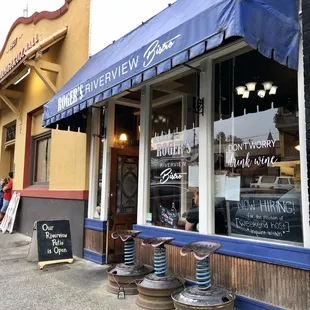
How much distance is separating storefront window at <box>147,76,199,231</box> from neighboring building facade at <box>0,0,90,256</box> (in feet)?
6.42

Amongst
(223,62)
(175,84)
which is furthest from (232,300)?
(175,84)

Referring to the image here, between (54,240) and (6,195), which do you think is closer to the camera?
(54,240)

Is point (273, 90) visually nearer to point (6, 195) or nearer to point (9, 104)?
point (9, 104)

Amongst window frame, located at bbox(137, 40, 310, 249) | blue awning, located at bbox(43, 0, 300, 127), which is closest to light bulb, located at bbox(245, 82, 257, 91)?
window frame, located at bbox(137, 40, 310, 249)

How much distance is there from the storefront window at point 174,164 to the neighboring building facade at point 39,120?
1956mm

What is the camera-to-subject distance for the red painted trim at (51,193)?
7062 millimetres

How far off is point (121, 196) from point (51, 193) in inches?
91.8

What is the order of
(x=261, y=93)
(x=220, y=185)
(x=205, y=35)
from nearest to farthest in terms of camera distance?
(x=205, y=35) < (x=220, y=185) < (x=261, y=93)

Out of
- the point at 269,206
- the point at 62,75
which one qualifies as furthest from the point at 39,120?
the point at 269,206

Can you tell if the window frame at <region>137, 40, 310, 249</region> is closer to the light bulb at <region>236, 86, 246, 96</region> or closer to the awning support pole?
the light bulb at <region>236, 86, 246, 96</region>

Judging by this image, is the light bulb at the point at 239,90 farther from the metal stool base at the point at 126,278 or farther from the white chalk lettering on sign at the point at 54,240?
the white chalk lettering on sign at the point at 54,240

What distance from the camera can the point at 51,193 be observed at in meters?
8.30

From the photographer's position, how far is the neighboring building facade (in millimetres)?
7398

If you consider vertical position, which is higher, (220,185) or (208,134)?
(208,134)
